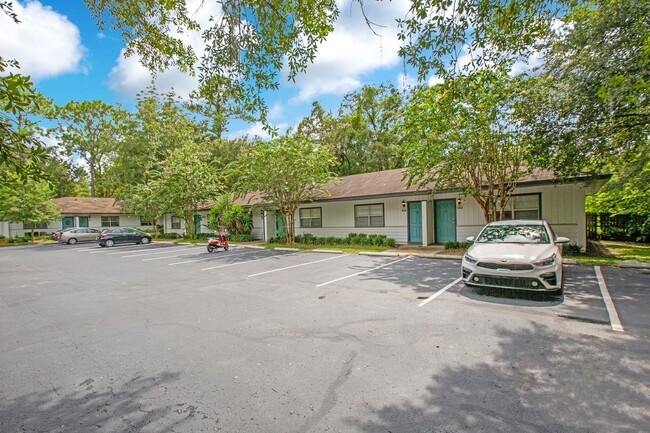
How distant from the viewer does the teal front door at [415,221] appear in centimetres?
1578

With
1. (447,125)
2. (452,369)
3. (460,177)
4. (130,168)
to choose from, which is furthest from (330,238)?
(130,168)

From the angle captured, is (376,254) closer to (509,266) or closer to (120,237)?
(509,266)

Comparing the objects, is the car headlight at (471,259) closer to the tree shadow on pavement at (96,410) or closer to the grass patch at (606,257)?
the grass patch at (606,257)

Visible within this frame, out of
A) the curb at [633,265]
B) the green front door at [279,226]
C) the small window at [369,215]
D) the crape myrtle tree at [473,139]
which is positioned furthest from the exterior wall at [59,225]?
the curb at [633,265]

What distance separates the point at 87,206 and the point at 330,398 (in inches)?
1657

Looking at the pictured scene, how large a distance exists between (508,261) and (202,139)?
3757 centimetres

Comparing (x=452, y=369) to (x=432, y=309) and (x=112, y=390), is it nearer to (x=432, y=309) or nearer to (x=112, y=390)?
(x=432, y=309)

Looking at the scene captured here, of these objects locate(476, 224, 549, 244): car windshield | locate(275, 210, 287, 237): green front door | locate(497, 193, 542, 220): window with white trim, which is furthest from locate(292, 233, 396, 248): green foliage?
locate(476, 224, 549, 244): car windshield

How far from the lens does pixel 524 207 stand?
13.2 m

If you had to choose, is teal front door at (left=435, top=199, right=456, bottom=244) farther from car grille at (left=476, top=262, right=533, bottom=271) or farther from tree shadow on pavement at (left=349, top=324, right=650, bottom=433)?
tree shadow on pavement at (left=349, top=324, right=650, bottom=433)

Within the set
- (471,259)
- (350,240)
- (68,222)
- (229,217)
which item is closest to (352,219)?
(350,240)

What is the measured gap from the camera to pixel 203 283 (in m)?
8.60

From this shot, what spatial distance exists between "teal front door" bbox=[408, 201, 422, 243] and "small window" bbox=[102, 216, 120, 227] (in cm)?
3536

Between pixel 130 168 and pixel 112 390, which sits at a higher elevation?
pixel 130 168
